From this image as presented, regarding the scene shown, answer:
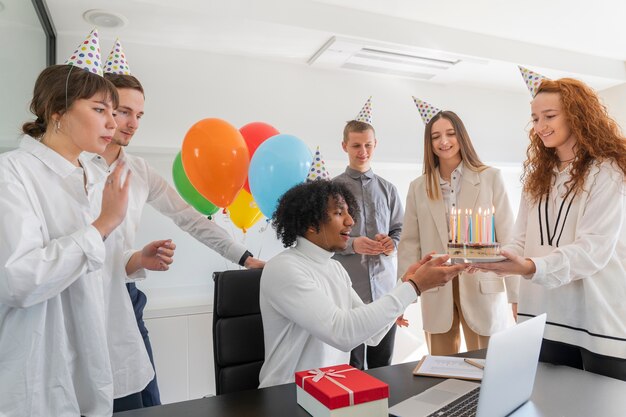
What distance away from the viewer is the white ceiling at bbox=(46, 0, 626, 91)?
282cm

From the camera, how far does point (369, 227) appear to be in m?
2.53

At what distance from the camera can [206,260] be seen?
3244mm

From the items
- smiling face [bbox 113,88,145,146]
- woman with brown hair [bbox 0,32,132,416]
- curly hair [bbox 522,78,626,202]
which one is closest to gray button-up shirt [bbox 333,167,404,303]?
curly hair [bbox 522,78,626,202]

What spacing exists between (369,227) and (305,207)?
109 centimetres

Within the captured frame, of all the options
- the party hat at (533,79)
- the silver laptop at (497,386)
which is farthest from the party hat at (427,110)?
the silver laptop at (497,386)

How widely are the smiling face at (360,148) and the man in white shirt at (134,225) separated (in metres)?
0.98

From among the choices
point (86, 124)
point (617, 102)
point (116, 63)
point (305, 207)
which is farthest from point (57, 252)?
point (617, 102)

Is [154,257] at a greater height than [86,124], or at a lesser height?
lesser

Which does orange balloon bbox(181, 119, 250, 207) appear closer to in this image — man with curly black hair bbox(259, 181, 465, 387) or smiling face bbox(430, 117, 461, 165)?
man with curly black hair bbox(259, 181, 465, 387)

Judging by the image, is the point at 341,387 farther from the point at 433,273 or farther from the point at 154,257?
the point at 154,257

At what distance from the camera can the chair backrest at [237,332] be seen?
140cm

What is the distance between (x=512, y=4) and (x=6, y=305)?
345cm

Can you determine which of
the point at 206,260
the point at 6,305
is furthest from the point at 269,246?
the point at 6,305

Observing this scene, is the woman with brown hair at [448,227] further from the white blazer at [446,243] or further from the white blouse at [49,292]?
the white blouse at [49,292]
